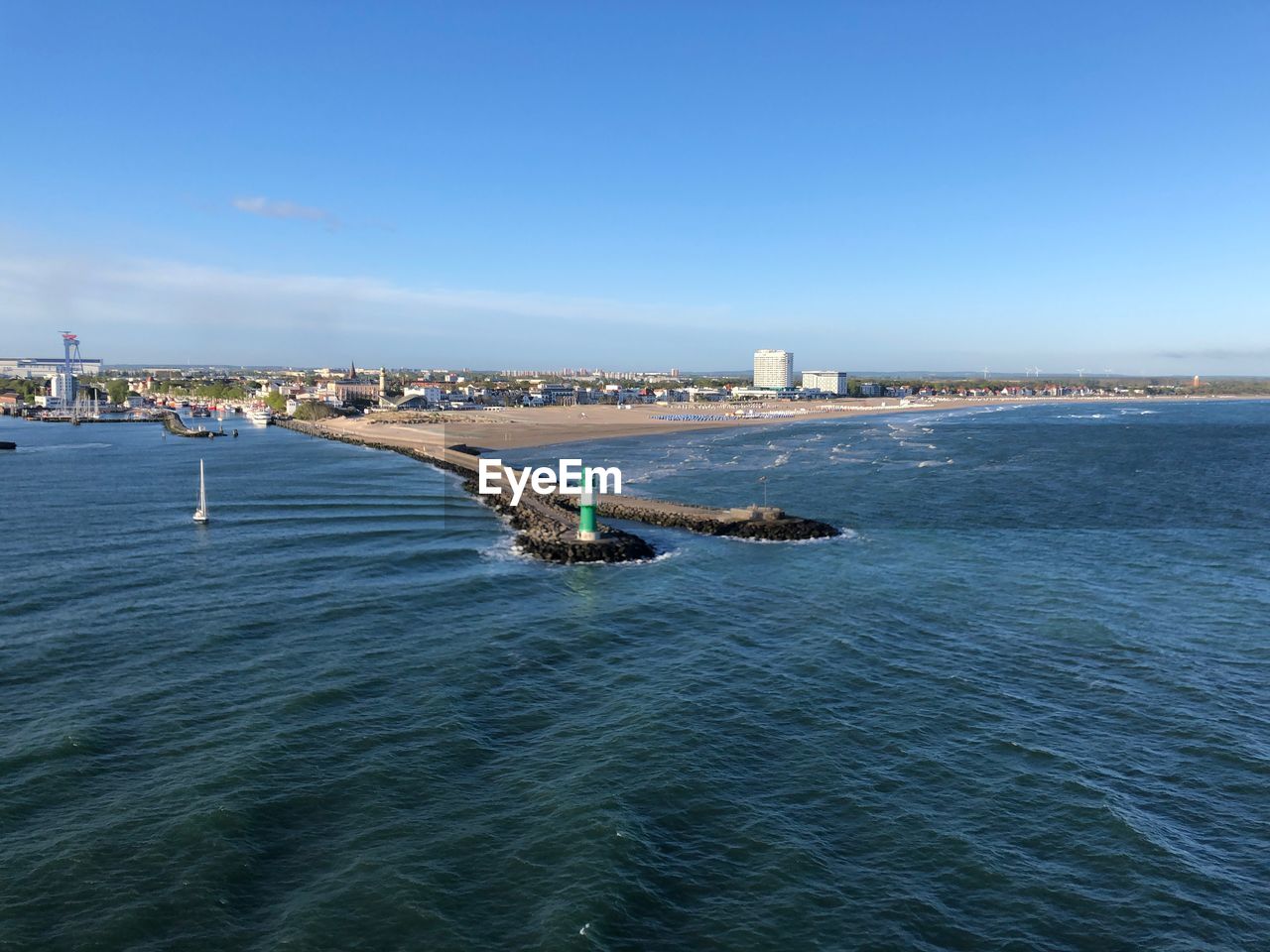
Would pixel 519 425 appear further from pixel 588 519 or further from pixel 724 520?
pixel 588 519

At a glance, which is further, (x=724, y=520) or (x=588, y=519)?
(x=724, y=520)

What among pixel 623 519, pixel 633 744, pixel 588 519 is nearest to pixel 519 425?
pixel 623 519

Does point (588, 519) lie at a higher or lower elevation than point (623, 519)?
higher

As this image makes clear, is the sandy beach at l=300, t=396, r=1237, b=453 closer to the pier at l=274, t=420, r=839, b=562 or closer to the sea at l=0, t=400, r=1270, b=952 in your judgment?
the pier at l=274, t=420, r=839, b=562

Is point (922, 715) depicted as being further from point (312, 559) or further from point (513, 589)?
point (312, 559)

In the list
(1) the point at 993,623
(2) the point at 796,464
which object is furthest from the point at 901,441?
(1) the point at 993,623

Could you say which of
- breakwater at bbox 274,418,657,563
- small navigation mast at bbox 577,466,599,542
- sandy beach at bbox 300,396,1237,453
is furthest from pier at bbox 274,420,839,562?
sandy beach at bbox 300,396,1237,453
